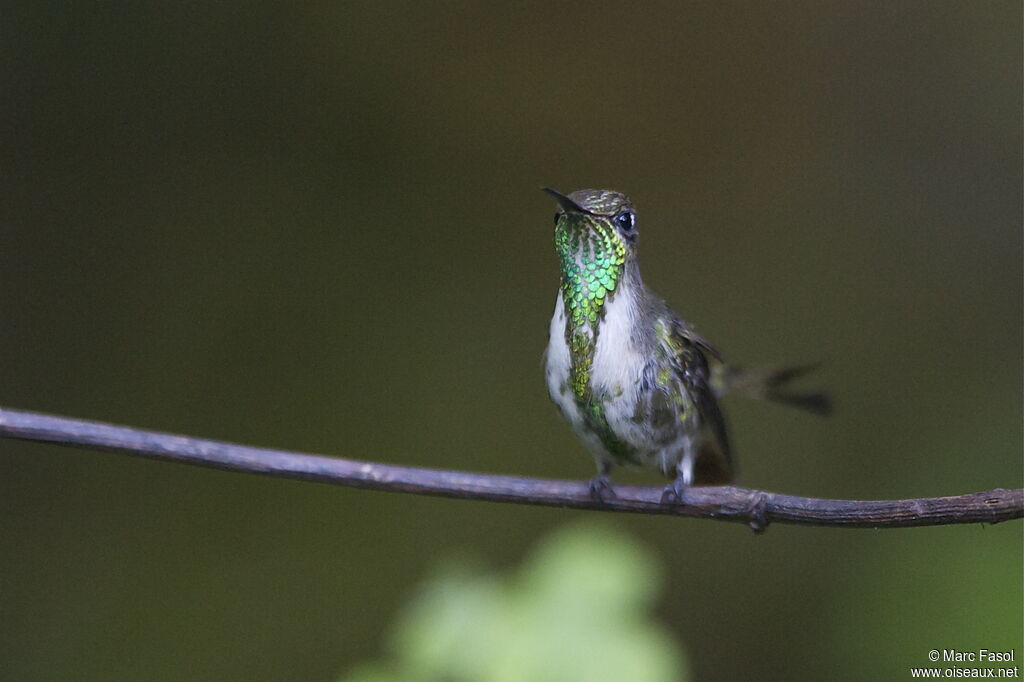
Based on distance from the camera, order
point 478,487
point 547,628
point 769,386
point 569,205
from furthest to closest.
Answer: point 769,386 → point 569,205 → point 478,487 → point 547,628

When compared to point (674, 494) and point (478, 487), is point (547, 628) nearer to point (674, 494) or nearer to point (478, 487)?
point (478, 487)

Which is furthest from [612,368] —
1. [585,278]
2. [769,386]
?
[769,386]

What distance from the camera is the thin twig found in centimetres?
156

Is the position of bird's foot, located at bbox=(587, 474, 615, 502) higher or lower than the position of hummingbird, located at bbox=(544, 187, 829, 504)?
lower

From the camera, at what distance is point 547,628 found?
144cm

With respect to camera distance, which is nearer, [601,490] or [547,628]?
[547,628]

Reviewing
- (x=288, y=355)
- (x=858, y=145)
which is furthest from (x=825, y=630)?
(x=288, y=355)

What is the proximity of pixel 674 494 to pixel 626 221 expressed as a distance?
606mm

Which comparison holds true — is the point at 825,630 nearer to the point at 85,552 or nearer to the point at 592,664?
the point at 592,664

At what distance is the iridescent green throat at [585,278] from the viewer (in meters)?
2.08

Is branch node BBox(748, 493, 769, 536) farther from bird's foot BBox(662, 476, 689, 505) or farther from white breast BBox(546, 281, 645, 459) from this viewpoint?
white breast BBox(546, 281, 645, 459)

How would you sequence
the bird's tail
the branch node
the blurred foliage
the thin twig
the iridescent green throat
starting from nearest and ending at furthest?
the blurred foliage < the thin twig < the branch node < the iridescent green throat < the bird's tail

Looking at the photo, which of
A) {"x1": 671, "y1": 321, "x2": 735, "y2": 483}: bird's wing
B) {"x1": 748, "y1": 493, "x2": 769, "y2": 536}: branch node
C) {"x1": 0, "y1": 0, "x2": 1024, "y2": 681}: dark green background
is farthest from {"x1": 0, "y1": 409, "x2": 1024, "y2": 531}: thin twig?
{"x1": 0, "y1": 0, "x2": 1024, "y2": 681}: dark green background

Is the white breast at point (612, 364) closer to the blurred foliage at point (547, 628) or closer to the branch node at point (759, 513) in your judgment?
the branch node at point (759, 513)
